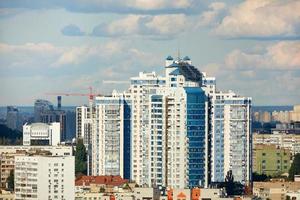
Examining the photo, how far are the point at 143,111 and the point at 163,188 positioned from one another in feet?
9.48

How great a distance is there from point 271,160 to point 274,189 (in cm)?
543

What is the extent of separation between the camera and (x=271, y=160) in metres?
28.8

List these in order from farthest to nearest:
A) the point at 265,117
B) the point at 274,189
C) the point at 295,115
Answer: the point at 295,115, the point at 265,117, the point at 274,189

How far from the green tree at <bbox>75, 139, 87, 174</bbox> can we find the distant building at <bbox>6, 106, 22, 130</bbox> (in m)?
1.10

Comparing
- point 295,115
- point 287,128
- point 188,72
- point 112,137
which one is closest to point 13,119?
point 112,137

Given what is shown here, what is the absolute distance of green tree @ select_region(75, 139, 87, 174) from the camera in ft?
80.4

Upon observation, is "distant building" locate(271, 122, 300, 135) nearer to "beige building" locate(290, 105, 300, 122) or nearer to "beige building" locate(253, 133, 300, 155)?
"beige building" locate(290, 105, 300, 122)

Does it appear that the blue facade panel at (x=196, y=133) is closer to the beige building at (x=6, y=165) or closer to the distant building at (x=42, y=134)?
the beige building at (x=6, y=165)

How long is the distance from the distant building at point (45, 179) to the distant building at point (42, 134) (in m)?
7.85

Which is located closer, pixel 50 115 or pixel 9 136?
pixel 9 136

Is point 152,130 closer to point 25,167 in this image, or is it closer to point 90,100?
point 90,100

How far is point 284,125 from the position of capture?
35438 millimetres

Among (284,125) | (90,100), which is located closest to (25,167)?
(90,100)

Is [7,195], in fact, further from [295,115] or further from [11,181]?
[295,115]
